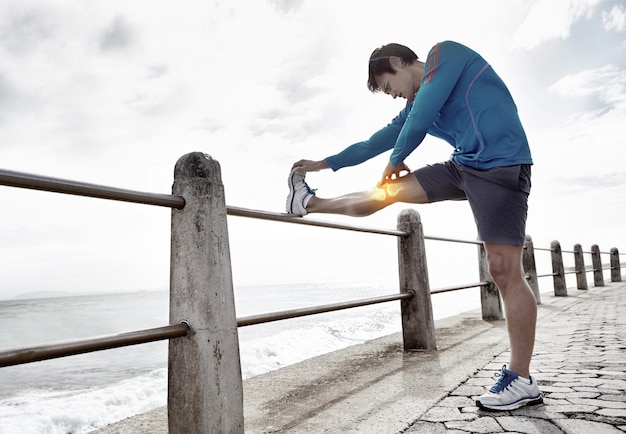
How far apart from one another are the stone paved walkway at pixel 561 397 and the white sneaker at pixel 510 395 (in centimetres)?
3

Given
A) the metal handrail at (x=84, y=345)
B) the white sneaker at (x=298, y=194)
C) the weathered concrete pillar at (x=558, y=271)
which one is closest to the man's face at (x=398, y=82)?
the white sneaker at (x=298, y=194)

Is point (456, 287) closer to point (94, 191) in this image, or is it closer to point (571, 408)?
point (571, 408)

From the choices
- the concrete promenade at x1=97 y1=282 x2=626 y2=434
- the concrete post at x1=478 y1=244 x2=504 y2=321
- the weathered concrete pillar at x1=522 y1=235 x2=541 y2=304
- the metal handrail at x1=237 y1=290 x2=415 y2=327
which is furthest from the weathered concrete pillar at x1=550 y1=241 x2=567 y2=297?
the metal handrail at x1=237 y1=290 x2=415 y2=327

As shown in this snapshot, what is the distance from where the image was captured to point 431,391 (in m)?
2.13

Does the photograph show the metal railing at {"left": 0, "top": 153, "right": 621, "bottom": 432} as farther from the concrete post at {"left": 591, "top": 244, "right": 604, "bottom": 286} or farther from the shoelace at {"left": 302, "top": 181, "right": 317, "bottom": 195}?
the concrete post at {"left": 591, "top": 244, "right": 604, "bottom": 286}

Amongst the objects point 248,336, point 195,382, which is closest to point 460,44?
point 195,382

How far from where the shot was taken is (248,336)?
399 inches

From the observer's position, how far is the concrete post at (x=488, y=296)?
5121 mm

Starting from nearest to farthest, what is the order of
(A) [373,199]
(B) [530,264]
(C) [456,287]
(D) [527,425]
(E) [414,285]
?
(D) [527,425] → (A) [373,199] → (E) [414,285] → (C) [456,287] → (B) [530,264]

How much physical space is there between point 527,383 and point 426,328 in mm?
1428

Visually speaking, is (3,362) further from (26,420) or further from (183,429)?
(26,420)

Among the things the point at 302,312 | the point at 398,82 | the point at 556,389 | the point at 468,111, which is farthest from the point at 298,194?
the point at 556,389

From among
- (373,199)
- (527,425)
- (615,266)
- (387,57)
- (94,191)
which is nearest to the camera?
(94,191)

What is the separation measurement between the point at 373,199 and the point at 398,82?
2.01 feet
